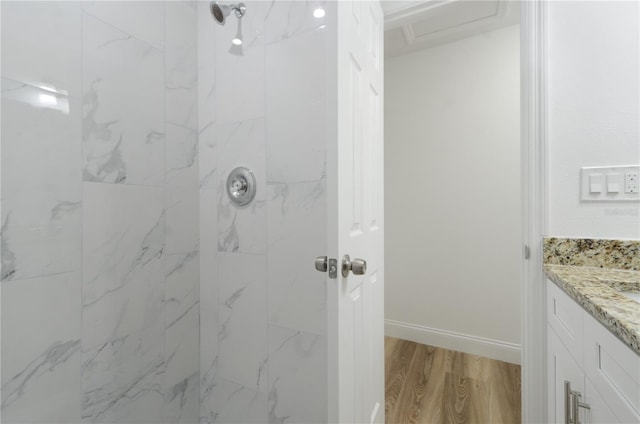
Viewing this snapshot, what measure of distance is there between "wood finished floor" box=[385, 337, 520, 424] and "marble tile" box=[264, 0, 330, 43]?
191 centimetres

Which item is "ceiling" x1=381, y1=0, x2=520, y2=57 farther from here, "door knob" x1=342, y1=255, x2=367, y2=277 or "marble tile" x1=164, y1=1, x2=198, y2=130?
"door knob" x1=342, y1=255, x2=367, y2=277

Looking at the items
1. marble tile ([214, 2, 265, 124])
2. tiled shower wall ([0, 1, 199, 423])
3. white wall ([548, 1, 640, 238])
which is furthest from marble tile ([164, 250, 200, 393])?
white wall ([548, 1, 640, 238])

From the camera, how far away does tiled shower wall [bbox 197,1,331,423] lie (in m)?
1.16

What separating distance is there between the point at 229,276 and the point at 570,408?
1255 mm

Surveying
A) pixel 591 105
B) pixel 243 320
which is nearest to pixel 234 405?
pixel 243 320

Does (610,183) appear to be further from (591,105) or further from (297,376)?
(297,376)

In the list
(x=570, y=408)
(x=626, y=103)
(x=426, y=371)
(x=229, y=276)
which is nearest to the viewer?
(x=570, y=408)

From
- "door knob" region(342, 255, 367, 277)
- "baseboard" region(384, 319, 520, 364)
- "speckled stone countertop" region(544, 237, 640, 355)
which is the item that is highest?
"door knob" region(342, 255, 367, 277)

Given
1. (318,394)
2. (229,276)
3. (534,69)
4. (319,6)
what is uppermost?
(319,6)

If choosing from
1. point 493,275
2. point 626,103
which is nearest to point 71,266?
point 626,103

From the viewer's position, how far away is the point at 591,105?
1.11 m

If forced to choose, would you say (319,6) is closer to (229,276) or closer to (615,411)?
(229,276)

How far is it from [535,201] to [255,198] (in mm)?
1121

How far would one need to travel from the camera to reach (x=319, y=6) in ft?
3.78
